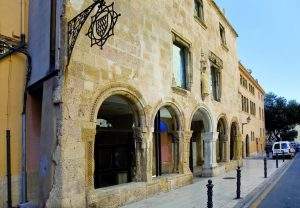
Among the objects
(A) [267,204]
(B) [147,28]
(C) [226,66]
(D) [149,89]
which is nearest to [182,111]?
(D) [149,89]

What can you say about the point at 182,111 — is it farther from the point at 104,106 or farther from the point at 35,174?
the point at 35,174

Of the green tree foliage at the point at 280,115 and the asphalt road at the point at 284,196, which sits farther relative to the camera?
the green tree foliage at the point at 280,115

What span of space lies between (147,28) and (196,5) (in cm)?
672

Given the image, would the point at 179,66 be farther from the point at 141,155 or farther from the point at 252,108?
the point at 252,108

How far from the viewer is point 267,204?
36.0ft

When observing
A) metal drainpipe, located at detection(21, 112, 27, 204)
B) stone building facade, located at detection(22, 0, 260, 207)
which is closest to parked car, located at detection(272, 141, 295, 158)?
stone building facade, located at detection(22, 0, 260, 207)

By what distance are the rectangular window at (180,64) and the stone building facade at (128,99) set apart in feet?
0.14

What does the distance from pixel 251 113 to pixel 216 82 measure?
25.3m

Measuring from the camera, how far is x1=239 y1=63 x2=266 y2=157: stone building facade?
129 feet

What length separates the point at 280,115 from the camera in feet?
199

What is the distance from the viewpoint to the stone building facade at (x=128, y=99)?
9.21 meters

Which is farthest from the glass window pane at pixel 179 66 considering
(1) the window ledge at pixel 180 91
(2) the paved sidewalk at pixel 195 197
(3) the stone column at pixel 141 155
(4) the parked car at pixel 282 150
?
(4) the parked car at pixel 282 150

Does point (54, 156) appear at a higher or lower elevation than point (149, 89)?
lower

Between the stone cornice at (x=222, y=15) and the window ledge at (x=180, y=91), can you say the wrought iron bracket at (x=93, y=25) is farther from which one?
the stone cornice at (x=222, y=15)
